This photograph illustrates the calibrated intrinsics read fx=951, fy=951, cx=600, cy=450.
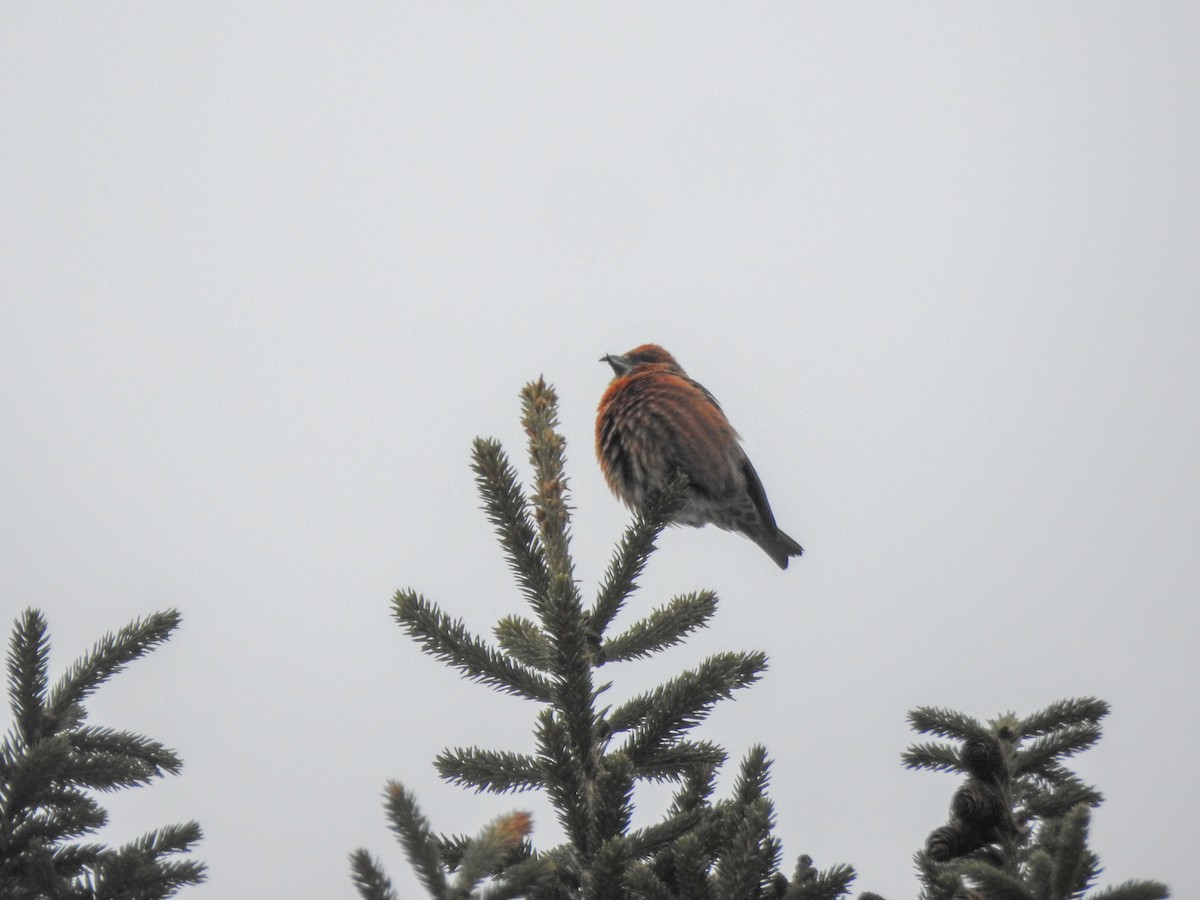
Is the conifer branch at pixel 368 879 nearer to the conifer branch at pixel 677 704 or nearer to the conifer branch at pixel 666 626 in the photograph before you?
the conifer branch at pixel 677 704

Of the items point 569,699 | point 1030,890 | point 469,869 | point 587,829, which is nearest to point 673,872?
point 587,829

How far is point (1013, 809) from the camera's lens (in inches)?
90.2

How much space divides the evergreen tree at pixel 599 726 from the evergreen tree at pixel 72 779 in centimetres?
76

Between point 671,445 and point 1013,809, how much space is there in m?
3.17

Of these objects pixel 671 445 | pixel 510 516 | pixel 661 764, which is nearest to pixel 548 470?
pixel 510 516

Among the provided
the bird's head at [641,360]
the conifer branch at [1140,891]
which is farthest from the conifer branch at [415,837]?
the bird's head at [641,360]

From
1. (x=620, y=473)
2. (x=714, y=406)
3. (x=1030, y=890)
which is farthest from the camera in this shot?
(x=714, y=406)

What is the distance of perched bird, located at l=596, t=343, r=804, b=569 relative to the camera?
5.25 m

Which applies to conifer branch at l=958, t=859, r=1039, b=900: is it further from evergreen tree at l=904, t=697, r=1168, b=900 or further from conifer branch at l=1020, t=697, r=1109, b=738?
conifer branch at l=1020, t=697, r=1109, b=738

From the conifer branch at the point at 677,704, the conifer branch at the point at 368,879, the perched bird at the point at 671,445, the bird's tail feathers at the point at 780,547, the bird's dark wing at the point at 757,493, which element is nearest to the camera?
the conifer branch at the point at 368,879

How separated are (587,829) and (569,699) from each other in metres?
0.30

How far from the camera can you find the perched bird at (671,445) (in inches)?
207

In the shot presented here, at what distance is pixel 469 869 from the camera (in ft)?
4.69

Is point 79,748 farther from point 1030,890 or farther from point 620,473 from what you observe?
point 620,473
